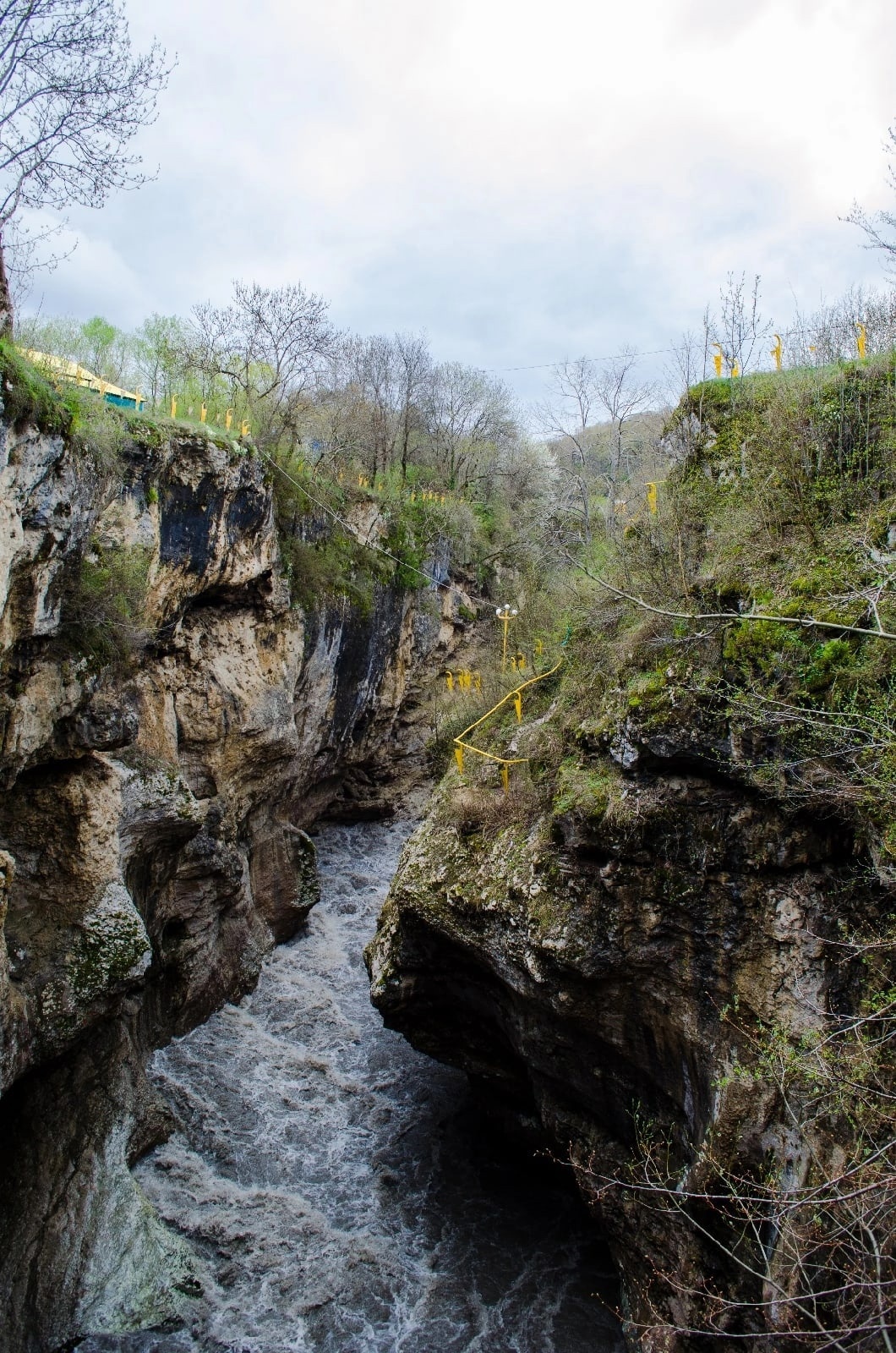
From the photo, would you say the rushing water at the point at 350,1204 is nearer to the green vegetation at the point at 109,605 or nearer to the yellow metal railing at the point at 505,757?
the yellow metal railing at the point at 505,757

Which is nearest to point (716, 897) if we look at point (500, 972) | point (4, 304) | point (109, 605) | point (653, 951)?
point (653, 951)

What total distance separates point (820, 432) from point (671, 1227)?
8.11m

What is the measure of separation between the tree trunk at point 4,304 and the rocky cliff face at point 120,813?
1.51 metres

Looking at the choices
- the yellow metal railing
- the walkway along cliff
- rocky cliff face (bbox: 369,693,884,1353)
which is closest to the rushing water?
the walkway along cliff

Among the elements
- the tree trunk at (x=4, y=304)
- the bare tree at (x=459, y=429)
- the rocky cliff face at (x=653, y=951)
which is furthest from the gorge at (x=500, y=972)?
the bare tree at (x=459, y=429)

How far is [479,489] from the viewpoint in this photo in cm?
3002

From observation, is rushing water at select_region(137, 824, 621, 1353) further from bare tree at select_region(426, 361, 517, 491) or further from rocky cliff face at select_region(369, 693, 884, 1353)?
bare tree at select_region(426, 361, 517, 491)

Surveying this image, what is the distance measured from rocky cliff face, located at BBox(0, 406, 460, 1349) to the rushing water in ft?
2.33

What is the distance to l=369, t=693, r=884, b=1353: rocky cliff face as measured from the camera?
257 inches

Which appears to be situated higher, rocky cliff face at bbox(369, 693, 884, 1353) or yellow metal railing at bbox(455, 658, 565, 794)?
yellow metal railing at bbox(455, 658, 565, 794)

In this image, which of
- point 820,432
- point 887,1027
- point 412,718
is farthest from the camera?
point 412,718

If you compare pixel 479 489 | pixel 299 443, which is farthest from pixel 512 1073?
pixel 479 489

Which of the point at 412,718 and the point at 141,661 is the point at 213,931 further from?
the point at 412,718

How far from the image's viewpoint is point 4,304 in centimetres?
807
